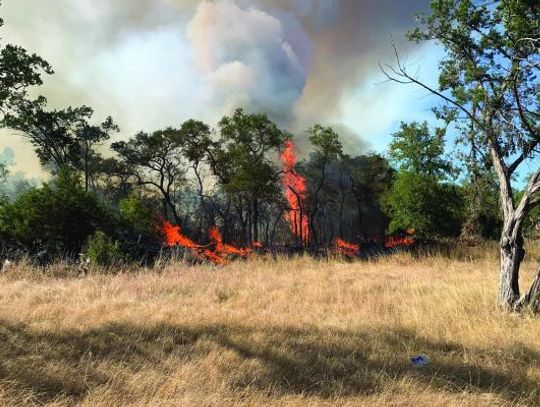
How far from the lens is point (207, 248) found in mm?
23531

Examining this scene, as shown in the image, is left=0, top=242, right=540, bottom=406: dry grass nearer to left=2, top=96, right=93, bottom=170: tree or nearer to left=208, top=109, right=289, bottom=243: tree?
left=2, top=96, right=93, bottom=170: tree

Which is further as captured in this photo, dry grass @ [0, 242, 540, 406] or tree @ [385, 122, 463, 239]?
tree @ [385, 122, 463, 239]

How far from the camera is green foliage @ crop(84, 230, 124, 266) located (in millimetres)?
12969

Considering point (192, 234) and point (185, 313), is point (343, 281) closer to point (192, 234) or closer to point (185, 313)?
point (185, 313)

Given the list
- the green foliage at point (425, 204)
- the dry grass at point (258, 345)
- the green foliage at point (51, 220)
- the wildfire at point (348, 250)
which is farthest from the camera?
the green foliage at point (425, 204)

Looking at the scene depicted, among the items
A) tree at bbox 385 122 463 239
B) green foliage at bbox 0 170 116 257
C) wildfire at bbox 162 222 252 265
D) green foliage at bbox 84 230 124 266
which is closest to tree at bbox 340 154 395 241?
tree at bbox 385 122 463 239

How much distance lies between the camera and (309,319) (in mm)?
7320

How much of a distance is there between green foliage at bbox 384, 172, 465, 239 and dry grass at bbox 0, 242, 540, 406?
64.4 ft

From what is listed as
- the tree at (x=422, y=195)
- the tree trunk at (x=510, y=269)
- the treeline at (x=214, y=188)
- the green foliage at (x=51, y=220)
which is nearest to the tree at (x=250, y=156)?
the treeline at (x=214, y=188)

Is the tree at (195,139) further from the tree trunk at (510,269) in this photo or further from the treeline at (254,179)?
the tree trunk at (510,269)

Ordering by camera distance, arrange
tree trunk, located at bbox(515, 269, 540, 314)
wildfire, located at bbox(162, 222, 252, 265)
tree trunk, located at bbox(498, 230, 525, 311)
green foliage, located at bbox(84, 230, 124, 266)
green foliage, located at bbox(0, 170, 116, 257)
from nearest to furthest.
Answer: tree trunk, located at bbox(515, 269, 540, 314) → tree trunk, located at bbox(498, 230, 525, 311) → green foliage, located at bbox(84, 230, 124, 266) → green foliage, located at bbox(0, 170, 116, 257) → wildfire, located at bbox(162, 222, 252, 265)

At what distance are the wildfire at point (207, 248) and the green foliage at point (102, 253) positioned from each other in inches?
121

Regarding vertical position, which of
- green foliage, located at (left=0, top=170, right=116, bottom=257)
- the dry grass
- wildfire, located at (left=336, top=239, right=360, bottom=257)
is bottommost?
the dry grass

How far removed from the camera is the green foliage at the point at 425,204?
2939 cm
